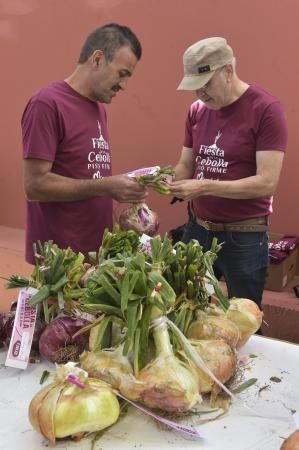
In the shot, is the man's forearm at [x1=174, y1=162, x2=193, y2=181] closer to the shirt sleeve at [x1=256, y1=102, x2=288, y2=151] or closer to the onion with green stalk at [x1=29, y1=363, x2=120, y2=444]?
the shirt sleeve at [x1=256, y1=102, x2=288, y2=151]

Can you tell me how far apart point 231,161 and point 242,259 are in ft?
1.58

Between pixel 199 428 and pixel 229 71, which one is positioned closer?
pixel 199 428

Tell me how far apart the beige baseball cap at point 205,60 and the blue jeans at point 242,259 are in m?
0.72

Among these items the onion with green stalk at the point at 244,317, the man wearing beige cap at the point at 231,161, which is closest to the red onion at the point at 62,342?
the onion with green stalk at the point at 244,317

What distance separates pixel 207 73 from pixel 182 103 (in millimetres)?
1528

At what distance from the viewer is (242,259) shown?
102 inches

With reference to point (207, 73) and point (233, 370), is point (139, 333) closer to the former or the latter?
point (233, 370)

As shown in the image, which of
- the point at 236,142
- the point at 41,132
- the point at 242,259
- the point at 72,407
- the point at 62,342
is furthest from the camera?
the point at 242,259

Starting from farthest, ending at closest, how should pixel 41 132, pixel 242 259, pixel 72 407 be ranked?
pixel 242 259
pixel 41 132
pixel 72 407

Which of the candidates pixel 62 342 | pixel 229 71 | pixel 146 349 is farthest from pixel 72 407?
pixel 229 71

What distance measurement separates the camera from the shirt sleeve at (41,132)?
7.36ft

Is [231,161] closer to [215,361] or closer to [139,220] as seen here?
[139,220]

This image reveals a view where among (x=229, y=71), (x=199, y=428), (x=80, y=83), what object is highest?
(x=229, y=71)

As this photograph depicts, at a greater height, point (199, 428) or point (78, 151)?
point (78, 151)
